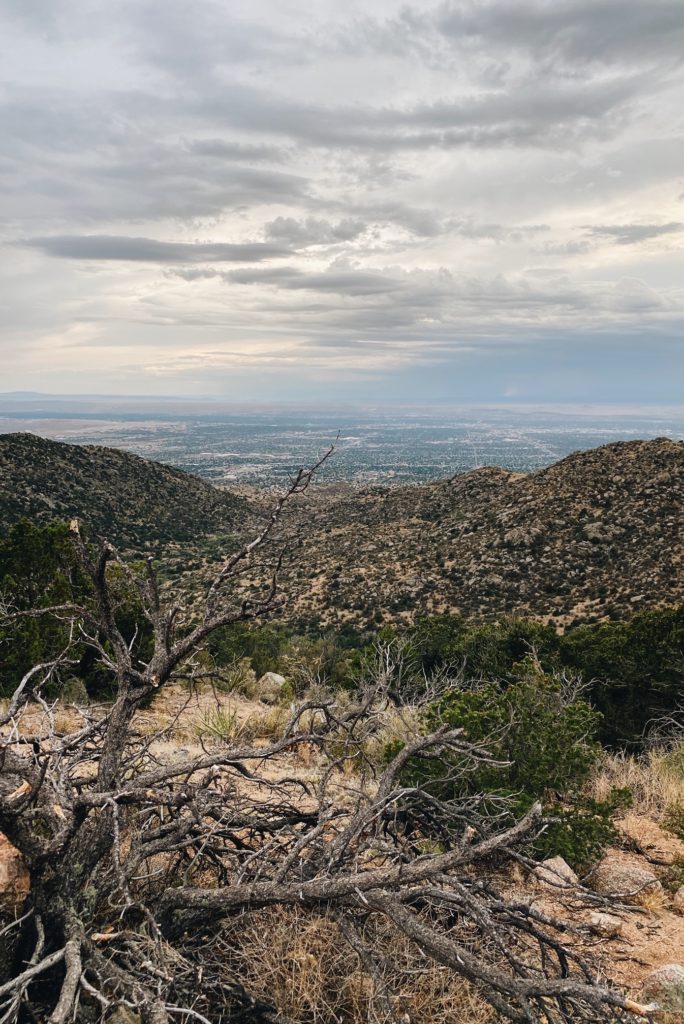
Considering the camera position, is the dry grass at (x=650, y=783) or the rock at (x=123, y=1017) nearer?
the rock at (x=123, y=1017)

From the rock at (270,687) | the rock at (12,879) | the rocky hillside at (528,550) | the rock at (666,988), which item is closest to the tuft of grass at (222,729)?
the rock at (270,687)

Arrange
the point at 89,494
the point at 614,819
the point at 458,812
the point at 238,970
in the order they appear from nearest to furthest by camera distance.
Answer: the point at 238,970 < the point at 458,812 < the point at 614,819 < the point at 89,494

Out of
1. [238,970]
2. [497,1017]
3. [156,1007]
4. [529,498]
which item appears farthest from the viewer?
[529,498]

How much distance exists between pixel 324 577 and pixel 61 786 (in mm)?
28995

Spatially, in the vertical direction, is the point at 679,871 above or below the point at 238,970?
below

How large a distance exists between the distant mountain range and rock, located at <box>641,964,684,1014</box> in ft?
46.1

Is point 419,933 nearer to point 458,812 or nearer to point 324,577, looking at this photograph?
point 458,812

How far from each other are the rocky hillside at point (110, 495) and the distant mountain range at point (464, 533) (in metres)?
0.17

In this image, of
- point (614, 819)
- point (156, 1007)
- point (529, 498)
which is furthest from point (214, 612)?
point (529, 498)

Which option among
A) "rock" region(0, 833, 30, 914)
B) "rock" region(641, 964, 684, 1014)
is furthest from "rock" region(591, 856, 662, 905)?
"rock" region(0, 833, 30, 914)

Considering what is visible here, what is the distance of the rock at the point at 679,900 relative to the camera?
4.86 meters

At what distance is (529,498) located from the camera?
34969mm

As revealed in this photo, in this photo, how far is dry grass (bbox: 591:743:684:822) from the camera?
6.85 metres

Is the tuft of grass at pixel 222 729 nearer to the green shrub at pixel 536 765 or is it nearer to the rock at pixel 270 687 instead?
the green shrub at pixel 536 765
